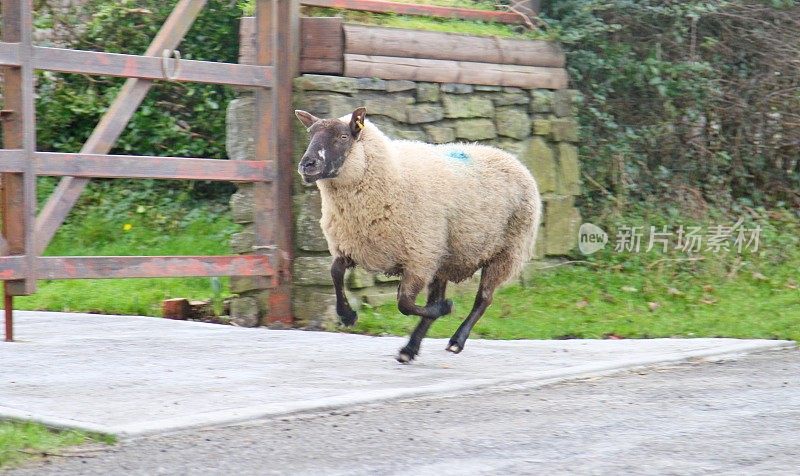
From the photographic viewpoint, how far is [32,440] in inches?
187

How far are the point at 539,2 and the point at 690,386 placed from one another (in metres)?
5.65

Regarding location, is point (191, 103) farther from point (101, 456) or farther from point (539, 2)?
point (101, 456)

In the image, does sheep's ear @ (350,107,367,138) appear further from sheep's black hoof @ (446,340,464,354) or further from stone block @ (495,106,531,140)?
stone block @ (495,106,531,140)

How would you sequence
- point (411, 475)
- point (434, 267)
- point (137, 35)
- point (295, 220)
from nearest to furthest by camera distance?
point (411, 475) < point (434, 267) < point (295, 220) < point (137, 35)

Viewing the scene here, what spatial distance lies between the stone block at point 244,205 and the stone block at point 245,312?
645 mm

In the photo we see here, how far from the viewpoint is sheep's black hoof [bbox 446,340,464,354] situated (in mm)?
7551

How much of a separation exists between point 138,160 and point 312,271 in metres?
1.70

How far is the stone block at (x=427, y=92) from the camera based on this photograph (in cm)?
976

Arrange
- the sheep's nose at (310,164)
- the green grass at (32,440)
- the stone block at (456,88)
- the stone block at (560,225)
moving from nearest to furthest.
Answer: the green grass at (32,440) → the sheep's nose at (310,164) → the stone block at (456,88) → the stone block at (560,225)

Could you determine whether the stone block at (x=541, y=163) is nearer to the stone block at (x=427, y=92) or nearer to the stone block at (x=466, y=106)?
the stone block at (x=466, y=106)

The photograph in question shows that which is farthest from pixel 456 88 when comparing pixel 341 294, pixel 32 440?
pixel 32 440

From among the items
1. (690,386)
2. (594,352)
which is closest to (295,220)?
(594,352)

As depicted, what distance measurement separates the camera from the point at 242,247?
9.52 metres

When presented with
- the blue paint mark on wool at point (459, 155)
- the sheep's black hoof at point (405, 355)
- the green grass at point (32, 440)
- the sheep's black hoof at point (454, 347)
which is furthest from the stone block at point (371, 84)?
the green grass at point (32, 440)
